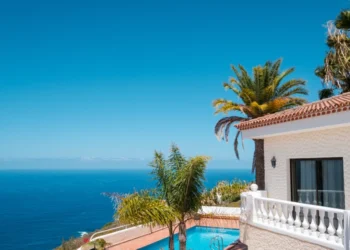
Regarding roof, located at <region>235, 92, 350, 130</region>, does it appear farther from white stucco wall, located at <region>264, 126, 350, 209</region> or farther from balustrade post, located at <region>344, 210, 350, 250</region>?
balustrade post, located at <region>344, 210, 350, 250</region>

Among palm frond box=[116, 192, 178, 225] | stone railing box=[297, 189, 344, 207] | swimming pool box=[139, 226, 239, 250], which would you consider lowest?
swimming pool box=[139, 226, 239, 250]

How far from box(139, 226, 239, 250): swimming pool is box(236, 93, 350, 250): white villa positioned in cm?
1083

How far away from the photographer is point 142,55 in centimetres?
5156

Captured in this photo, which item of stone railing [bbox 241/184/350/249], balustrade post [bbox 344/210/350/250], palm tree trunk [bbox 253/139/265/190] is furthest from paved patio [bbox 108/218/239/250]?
balustrade post [bbox 344/210/350/250]

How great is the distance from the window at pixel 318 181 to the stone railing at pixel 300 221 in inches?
16.9

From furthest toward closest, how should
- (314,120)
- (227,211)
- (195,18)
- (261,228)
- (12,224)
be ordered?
Answer: 1. (12,224)
2. (195,18)
3. (227,211)
4. (261,228)
5. (314,120)

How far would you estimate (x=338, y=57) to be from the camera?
1805 centimetres

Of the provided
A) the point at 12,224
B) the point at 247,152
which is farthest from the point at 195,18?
the point at 12,224

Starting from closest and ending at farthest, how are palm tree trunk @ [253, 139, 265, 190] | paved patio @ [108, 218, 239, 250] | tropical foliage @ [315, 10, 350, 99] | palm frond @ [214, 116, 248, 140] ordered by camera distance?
tropical foliage @ [315, 10, 350, 99] < palm tree trunk @ [253, 139, 265, 190] < paved patio @ [108, 218, 239, 250] < palm frond @ [214, 116, 248, 140]

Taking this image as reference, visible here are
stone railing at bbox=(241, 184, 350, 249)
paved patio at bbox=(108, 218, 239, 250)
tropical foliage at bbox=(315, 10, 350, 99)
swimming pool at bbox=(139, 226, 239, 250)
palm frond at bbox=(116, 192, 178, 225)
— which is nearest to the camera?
stone railing at bbox=(241, 184, 350, 249)

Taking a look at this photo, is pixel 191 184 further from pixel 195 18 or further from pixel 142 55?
pixel 142 55

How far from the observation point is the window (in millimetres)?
10852

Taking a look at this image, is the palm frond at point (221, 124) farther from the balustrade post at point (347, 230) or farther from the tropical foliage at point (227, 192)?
the balustrade post at point (347, 230)

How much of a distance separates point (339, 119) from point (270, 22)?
3022 cm
